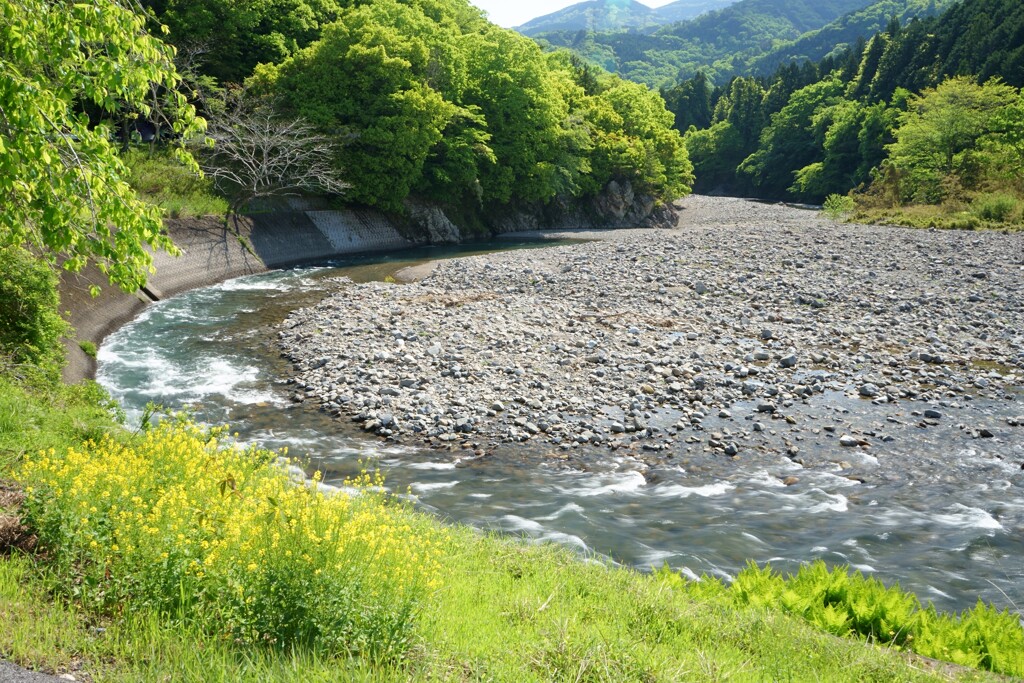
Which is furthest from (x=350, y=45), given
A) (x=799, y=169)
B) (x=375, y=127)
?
(x=799, y=169)

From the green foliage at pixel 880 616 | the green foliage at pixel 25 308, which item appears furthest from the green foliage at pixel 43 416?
the green foliage at pixel 880 616

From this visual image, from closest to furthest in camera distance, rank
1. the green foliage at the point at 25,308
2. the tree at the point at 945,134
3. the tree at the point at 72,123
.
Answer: the tree at the point at 72,123 → the green foliage at the point at 25,308 → the tree at the point at 945,134

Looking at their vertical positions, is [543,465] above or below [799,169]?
below

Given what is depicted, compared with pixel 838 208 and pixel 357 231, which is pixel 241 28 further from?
pixel 838 208

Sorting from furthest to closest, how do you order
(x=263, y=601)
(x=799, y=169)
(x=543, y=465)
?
(x=799, y=169), (x=543, y=465), (x=263, y=601)

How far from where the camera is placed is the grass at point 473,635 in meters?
3.95

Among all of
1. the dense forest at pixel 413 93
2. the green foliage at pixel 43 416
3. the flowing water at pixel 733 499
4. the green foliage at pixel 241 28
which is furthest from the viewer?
the green foliage at pixel 241 28

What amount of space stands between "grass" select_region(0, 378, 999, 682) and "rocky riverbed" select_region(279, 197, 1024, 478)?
563 cm

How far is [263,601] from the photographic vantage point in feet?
14.0

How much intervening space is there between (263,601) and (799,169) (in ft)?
372

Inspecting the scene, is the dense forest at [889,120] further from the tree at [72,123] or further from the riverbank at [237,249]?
the tree at [72,123]

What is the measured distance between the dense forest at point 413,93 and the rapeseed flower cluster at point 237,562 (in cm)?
3624

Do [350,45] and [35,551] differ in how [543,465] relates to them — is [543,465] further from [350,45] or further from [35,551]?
[350,45]

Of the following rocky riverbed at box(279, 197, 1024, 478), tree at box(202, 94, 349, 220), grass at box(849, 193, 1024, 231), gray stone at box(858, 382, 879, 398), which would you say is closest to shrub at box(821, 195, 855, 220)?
grass at box(849, 193, 1024, 231)
